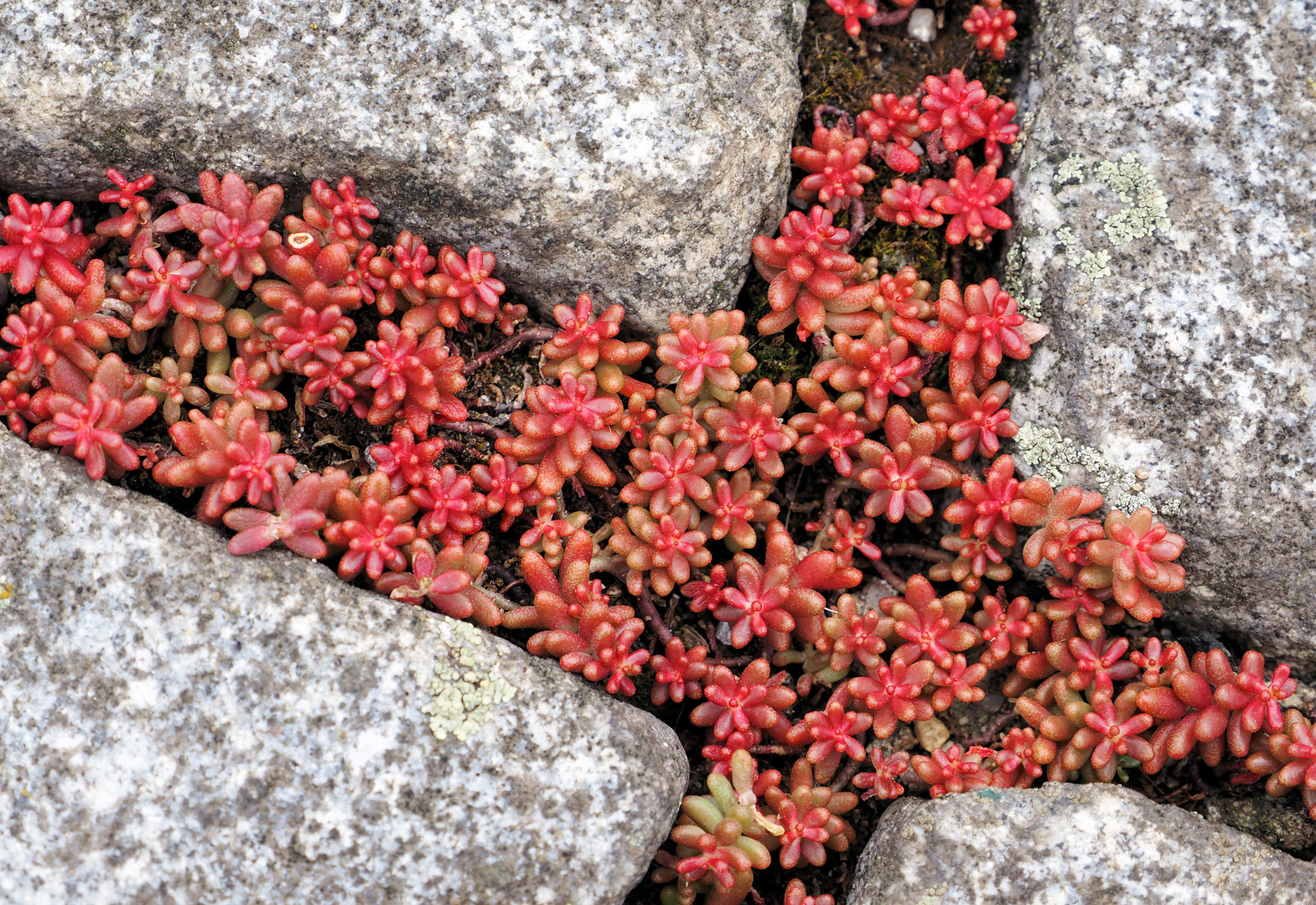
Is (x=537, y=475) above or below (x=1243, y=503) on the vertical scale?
below

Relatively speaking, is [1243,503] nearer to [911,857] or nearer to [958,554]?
[958,554]

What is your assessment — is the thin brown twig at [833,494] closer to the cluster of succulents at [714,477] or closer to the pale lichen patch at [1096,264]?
the cluster of succulents at [714,477]

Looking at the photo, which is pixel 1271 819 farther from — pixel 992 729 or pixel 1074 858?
pixel 992 729

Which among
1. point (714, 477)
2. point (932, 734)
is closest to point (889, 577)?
point (932, 734)

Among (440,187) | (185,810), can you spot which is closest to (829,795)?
(185,810)

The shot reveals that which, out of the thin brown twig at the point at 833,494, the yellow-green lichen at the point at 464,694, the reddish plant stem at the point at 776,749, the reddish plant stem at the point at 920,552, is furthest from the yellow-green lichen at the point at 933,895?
the yellow-green lichen at the point at 464,694

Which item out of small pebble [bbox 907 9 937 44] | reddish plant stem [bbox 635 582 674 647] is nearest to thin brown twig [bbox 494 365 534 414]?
reddish plant stem [bbox 635 582 674 647]

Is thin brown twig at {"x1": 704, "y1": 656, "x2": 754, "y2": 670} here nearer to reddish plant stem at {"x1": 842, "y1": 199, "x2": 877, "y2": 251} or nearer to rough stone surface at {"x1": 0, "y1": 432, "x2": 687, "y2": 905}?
rough stone surface at {"x1": 0, "y1": 432, "x2": 687, "y2": 905}
